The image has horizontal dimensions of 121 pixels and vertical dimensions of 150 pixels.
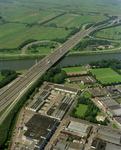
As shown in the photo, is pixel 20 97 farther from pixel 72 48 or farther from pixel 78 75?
pixel 72 48

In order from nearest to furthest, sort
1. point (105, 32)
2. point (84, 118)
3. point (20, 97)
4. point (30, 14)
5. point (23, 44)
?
point (84, 118) → point (20, 97) → point (23, 44) → point (105, 32) → point (30, 14)

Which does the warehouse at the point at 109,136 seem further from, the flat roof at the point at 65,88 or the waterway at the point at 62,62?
the waterway at the point at 62,62

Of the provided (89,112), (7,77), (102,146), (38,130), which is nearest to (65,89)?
(89,112)

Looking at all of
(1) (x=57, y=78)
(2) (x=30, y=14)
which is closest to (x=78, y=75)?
(1) (x=57, y=78)

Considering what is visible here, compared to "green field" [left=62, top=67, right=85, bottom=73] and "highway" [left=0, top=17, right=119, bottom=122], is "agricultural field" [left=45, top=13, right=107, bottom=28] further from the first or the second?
"green field" [left=62, top=67, right=85, bottom=73]

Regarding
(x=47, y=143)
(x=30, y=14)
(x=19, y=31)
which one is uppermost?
(x=30, y=14)

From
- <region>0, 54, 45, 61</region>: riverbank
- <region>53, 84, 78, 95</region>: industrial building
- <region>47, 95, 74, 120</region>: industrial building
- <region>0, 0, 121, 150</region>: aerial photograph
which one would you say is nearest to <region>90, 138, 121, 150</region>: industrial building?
<region>0, 0, 121, 150</region>: aerial photograph
